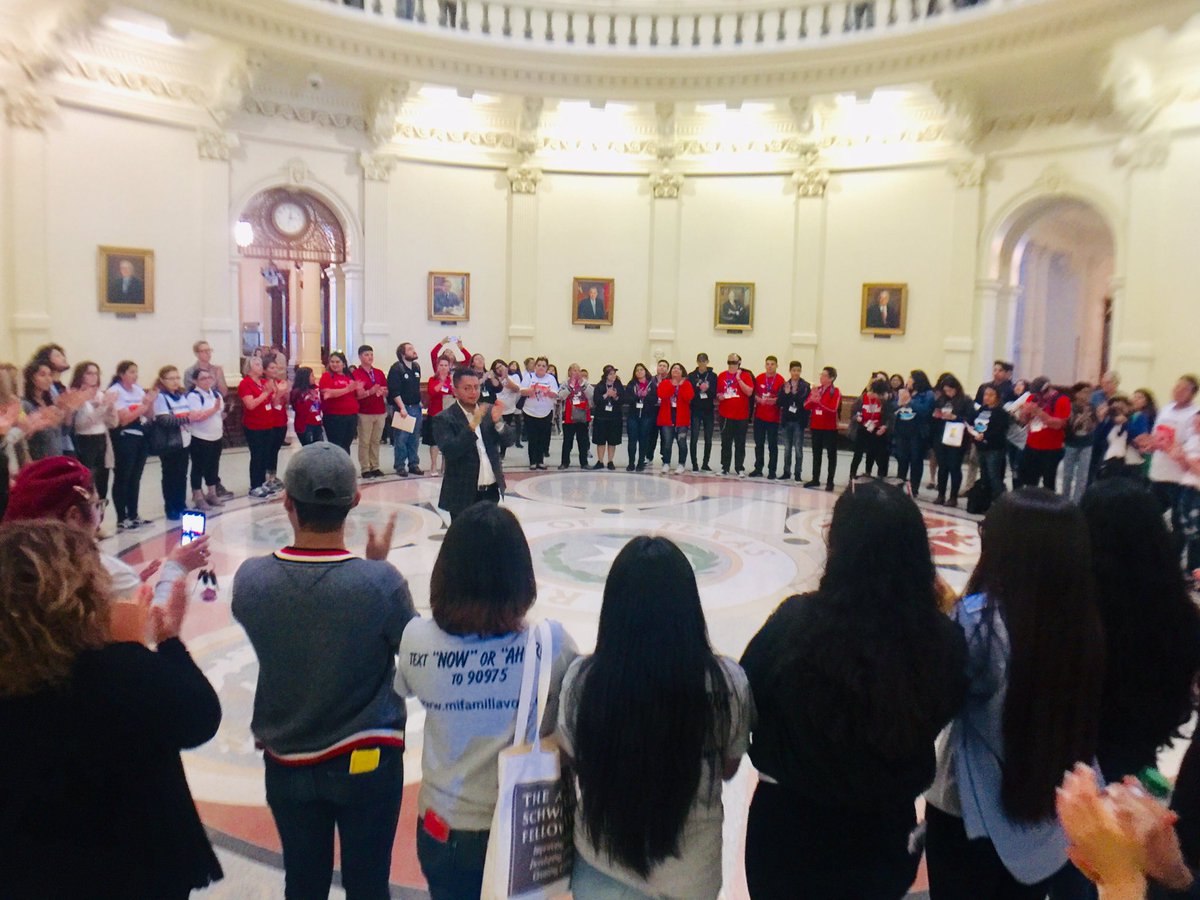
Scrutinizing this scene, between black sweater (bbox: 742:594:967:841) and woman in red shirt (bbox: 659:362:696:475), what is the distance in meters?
12.0

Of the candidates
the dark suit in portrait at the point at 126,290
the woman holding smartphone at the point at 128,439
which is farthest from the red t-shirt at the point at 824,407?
the dark suit in portrait at the point at 126,290

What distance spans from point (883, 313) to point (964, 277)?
152 cm

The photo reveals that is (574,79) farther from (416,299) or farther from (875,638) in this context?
(875,638)

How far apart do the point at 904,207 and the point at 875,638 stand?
15951 mm

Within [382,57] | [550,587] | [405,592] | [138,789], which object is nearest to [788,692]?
[405,592]

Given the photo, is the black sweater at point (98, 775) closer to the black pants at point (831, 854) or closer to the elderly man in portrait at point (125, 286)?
the black pants at point (831, 854)

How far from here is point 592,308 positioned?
1864 cm

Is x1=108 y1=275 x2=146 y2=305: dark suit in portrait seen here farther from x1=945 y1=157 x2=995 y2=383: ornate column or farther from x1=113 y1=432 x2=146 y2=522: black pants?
x1=945 y1=157 x2=995 y2=383: ornate column

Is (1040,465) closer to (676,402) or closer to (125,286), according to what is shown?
(676,402)

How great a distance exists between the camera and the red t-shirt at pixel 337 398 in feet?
41.2

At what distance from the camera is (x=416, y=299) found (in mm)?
17844

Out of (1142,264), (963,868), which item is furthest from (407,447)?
(963,868)

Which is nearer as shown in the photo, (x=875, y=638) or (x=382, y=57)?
(x=875, y=638)

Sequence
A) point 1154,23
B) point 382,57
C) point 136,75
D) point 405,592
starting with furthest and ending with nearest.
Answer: point 382,57 → point 136,75 → point 1154,23 → point 405,592
